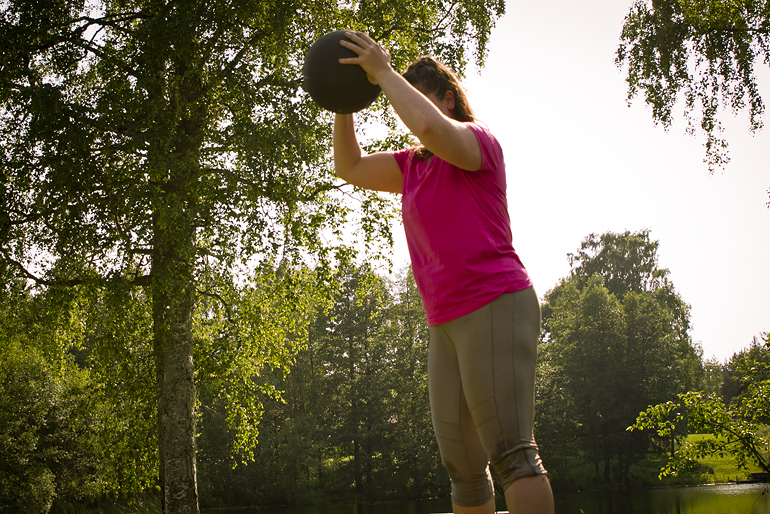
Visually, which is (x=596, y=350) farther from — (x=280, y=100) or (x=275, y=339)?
(x=280, y=100)

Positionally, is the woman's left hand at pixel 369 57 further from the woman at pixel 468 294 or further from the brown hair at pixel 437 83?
the brown hair at pixel 437 83

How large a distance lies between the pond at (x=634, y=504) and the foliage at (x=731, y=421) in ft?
35.0

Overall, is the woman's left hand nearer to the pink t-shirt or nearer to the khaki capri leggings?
the pink t-shirt

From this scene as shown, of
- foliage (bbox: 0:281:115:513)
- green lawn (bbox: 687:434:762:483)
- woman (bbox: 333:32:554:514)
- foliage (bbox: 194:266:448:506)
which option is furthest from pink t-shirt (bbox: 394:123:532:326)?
green lawn (bbox: 687:434:762:483)

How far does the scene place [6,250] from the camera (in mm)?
9188

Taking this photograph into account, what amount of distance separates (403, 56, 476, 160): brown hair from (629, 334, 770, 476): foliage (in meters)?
7.31

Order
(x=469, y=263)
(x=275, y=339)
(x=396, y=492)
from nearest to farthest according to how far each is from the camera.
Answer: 1. (x=469, y=263)
2. (x=275, y=339)
3. (x=396, y=492)

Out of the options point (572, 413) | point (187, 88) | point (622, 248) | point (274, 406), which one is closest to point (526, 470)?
point (187, 88)

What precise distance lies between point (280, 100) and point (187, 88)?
1.78m

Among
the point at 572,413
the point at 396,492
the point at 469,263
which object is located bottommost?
the point at 396,492

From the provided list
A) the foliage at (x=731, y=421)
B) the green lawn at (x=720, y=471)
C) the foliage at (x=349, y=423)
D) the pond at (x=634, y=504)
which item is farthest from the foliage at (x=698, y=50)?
the green lawn at (x=720, y=471)

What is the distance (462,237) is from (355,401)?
30.5m

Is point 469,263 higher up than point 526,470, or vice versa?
point 469,263

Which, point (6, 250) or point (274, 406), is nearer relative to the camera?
point (6, 250)
